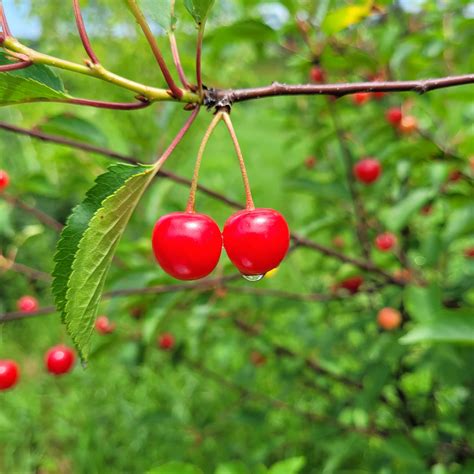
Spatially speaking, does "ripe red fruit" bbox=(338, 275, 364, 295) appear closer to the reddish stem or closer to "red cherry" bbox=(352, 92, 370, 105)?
"red cherry" bbox=(352, 92, 370, 105)

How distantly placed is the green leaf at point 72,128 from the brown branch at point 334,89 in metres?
0.72

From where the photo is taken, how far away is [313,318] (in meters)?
3.05

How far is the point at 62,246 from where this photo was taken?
720 mm

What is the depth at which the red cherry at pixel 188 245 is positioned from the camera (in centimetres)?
77

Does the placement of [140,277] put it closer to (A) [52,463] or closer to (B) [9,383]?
(B) [9,383]

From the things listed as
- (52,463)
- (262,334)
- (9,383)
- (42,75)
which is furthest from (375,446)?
(42,75)

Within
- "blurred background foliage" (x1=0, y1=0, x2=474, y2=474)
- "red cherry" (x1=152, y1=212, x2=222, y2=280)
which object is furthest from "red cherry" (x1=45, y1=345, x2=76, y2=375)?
"red cherry" (x1=152, y1=212, x2=222, y2=280)

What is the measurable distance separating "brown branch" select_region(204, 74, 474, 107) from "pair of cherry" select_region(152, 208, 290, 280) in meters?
0.17

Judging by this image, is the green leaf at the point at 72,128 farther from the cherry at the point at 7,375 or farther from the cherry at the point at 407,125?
the cherry at the point at 407,125

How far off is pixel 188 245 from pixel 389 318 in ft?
4.58

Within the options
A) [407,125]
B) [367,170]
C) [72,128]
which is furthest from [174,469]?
[407,125]

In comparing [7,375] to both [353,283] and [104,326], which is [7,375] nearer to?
[104,326]

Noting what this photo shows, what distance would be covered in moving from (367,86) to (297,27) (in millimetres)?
1255

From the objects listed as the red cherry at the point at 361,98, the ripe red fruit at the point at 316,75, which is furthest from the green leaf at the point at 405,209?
the red cherry at the point at 361,98
